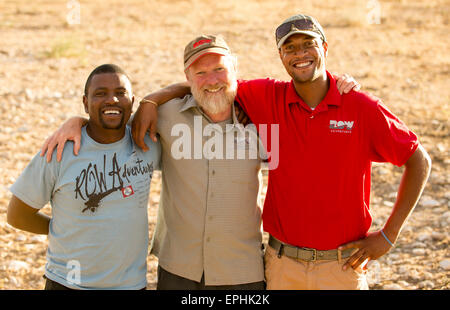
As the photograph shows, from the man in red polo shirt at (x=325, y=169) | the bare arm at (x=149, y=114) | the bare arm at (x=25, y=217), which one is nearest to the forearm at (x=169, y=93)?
the bare arm at (x=149, y=114)

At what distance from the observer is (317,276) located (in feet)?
10.5

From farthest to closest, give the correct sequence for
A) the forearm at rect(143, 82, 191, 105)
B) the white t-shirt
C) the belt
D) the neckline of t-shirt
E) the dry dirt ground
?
the dry dirt ground < the forearm at rect(143, 82, 191, 105) < the belt < the neckline of t-shirt < the white t-shirt

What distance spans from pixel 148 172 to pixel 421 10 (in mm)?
16664

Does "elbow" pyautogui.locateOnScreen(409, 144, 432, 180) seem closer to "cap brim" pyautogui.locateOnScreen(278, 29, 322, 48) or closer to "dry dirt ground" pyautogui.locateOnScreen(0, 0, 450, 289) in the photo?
"cap brim" pyautogui.locateOnScreen(278, 29, 322, 48)

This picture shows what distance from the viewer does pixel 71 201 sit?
2.93 m

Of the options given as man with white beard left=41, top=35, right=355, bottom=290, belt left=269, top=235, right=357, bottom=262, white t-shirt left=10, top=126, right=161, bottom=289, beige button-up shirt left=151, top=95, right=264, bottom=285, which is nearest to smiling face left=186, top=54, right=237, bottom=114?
man with white beard left=41, top=35, right=355, bottom=290

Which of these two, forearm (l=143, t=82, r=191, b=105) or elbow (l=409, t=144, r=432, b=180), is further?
forearm (l=143, t=82, r=191, b=105)

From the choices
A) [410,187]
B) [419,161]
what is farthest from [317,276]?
[419,161]

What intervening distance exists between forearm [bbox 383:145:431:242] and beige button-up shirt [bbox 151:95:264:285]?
819 mm

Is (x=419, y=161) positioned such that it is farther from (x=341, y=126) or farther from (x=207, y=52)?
(x=207, y=52)

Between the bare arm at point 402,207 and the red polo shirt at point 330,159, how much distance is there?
61 millimetres

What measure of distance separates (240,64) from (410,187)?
338 inches

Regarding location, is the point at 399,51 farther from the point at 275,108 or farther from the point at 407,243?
the point at 275,108

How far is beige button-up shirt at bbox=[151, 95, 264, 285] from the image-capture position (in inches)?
129
